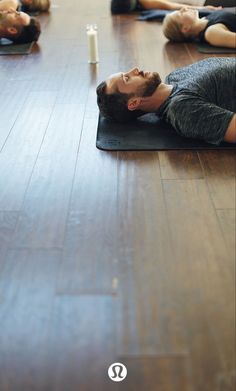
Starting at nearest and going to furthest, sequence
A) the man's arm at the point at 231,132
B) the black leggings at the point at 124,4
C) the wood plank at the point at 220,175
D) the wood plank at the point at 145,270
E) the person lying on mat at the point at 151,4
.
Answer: the wood plank at the point at 145,270 → the wood plank at the point at 220,175 → the man's arm at the point at 231,132 → the black leggings at the point at 124,4 → the person lying on mat at the point at 151,4

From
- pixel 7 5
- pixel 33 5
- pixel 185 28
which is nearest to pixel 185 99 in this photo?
pixel 185 28

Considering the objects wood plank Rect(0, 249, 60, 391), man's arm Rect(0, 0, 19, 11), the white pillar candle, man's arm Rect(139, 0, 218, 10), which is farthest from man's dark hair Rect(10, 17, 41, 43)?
wood plank Rect(0, 249, 60, 391)

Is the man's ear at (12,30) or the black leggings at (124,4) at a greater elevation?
the black leggings at (124,4)

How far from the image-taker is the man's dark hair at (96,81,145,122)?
2.07 meters

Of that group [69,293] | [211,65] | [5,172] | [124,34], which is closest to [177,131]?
[211,65]

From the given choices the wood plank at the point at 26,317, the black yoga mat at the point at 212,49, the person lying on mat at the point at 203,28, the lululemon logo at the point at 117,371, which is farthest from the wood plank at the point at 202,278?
the person lying on mat at the point at 203,28

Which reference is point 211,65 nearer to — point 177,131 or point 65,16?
point 177,131

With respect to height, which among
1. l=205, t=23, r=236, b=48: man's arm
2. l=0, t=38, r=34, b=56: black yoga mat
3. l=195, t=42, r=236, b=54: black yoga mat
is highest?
l=205, t=23, r=236, b=48: man's arm

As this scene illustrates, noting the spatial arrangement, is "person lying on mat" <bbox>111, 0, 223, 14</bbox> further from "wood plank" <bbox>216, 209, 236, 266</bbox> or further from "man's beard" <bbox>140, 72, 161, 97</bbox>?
"wood plank" <bbox>216, 209, 236, 266</bbox>

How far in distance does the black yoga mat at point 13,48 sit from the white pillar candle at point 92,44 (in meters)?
0.64

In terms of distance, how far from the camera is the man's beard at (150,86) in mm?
2090

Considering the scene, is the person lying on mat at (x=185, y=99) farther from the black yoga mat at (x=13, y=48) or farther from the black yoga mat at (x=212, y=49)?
the black yoga mat at (x=13, y=48)

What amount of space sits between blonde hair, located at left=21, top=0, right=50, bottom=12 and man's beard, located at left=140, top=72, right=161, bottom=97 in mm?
3133

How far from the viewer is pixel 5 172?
77.0 inches
